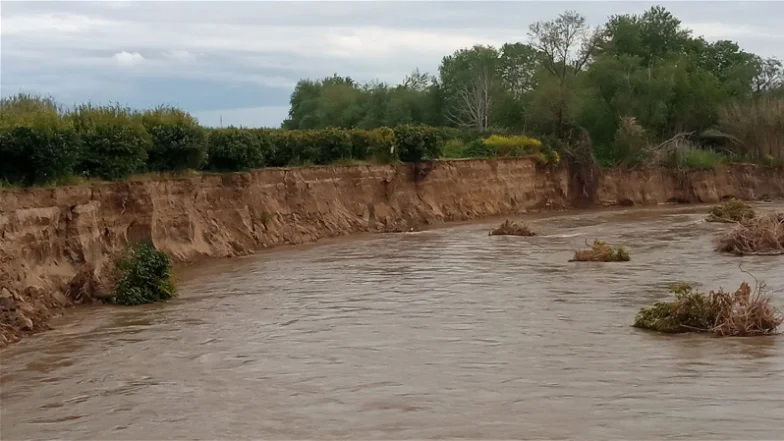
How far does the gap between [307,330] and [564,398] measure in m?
5.44

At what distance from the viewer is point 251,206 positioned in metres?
27.4

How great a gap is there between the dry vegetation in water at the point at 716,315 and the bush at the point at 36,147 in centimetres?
1157

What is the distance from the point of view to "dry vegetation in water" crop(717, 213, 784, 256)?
2389cm

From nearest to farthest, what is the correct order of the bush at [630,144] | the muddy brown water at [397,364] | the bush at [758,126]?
the muddy brown water at [397,364] < the bush at [630,144] < the bush at [758,126]

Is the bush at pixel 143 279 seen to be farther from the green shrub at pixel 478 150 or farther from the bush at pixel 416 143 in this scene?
the green shrub at pixel 478 150

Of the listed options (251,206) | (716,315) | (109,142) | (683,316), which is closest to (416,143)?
(251,206)

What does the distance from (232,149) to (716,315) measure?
16.4 m

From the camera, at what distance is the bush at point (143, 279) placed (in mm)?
17281

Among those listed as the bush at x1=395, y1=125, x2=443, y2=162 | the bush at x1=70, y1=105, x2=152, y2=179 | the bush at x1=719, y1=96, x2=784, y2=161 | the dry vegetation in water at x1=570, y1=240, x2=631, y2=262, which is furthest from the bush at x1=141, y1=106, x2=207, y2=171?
the bush at x1=719, y1=96, x2=784, y2=161

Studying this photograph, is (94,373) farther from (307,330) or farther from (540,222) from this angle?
(540,222)

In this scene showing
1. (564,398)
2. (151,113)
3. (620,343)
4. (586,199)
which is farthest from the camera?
(586,199)

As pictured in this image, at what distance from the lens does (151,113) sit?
2353 cm

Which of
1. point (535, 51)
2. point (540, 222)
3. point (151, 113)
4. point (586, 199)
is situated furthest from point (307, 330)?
point (535, 51)

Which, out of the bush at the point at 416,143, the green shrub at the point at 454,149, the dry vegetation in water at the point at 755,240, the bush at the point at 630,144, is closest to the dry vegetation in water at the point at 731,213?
the dry vegetation in water at the point at 755,240
